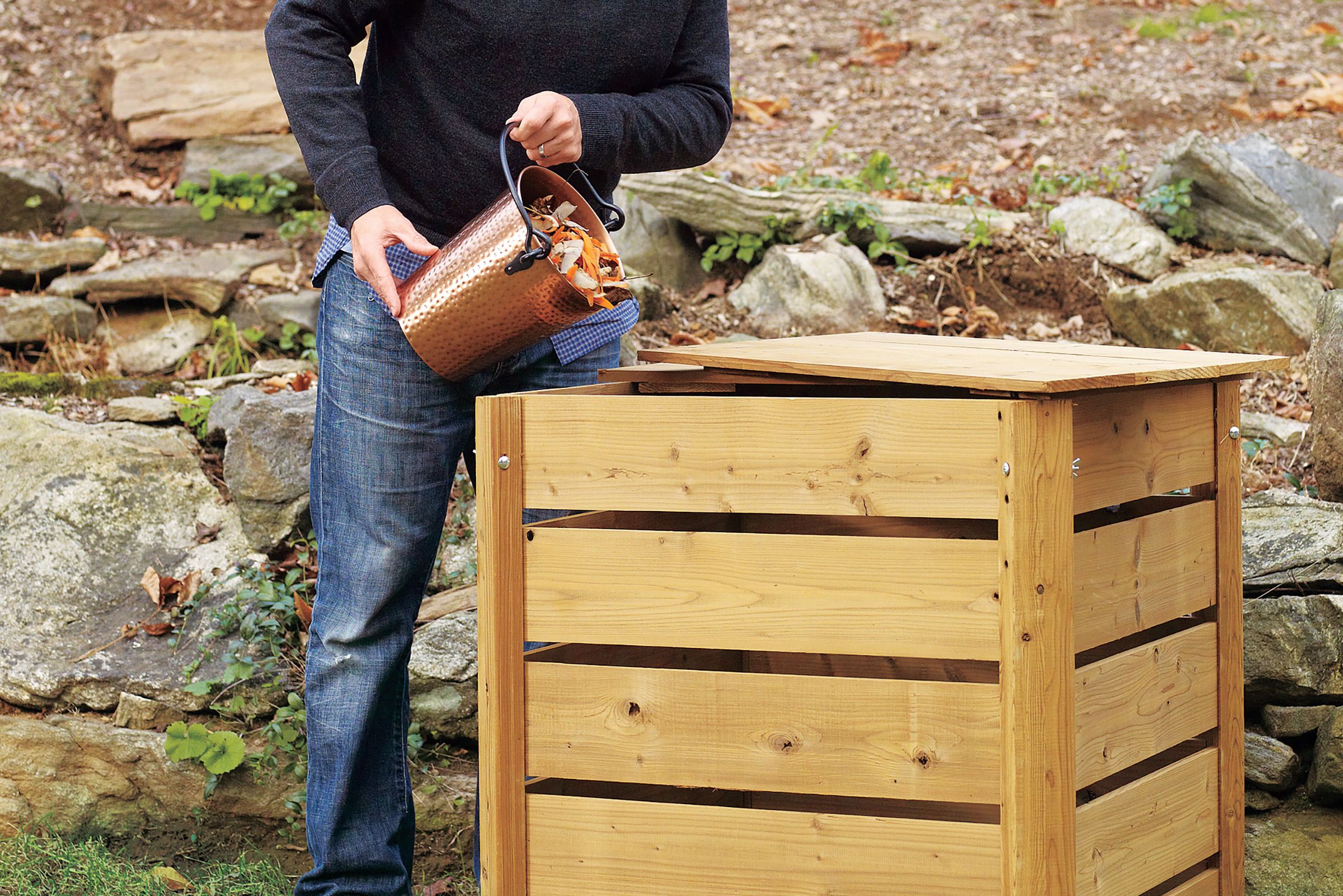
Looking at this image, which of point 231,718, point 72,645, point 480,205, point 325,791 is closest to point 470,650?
point 231,718

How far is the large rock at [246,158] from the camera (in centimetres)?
491

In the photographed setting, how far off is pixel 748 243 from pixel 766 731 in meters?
2.89

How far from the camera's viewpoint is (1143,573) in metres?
1.81

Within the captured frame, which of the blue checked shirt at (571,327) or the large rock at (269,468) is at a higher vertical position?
the blue checked shirt at (571,327)

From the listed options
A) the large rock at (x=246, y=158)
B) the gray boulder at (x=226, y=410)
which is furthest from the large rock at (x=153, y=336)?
the gray boulder at (x=226, y=410)

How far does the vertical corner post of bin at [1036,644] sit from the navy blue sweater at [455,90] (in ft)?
2.53

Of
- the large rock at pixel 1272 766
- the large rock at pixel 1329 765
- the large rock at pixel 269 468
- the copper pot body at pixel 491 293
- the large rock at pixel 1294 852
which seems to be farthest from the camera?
the large rock at pixel 269 468

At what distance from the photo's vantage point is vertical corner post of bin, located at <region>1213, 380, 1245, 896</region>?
196 centimetres

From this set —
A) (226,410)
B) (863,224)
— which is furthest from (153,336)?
(863,224)

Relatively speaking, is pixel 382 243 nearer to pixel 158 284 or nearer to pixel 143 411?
Result: pixel 143 411

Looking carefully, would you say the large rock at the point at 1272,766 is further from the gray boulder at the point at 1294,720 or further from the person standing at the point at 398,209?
the person standing at the point at 398,209

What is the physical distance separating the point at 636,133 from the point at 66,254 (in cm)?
336

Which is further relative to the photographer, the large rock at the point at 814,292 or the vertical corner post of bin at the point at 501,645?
the large rock at the point at 814,292

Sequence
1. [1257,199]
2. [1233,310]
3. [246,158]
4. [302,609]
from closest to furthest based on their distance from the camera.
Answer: [302,609], [1233,310], [1257,199], [246,158]
